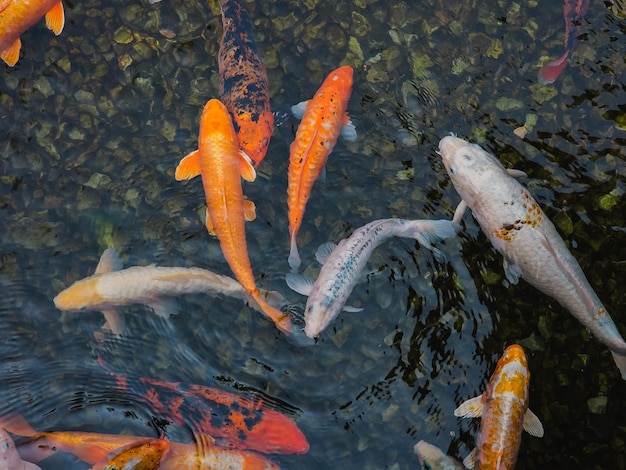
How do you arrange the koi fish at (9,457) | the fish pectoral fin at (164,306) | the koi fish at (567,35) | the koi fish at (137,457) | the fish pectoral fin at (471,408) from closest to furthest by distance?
the koi fish at (137,457) < the koi fish at (9,457) < the fish pectoral fin at (471,408) < the fish pectoral fin at (164,306) < the koi fish at (567,35)

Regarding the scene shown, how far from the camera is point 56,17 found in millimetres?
5457

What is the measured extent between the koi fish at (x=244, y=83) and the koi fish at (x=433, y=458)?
229 cm

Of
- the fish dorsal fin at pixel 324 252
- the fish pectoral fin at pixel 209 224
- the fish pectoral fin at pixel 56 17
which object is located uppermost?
the fish pectoral fin at pixel 56 17

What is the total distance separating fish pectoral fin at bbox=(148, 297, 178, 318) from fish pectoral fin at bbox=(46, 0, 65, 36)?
2364mm

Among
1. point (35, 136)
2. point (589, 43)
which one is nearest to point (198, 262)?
point (35, 136)

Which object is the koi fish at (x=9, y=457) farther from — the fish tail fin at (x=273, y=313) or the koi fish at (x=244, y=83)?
the koi fish at (x=244, y=83)

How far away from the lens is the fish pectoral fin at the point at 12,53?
5.42 metres

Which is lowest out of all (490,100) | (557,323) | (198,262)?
(557,323)

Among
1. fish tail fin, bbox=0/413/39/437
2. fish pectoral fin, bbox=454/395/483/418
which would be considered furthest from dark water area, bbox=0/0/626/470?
fish pectoral fin, bbox=454/395/483/418

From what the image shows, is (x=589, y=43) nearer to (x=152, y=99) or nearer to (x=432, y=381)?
(x=432, y=381)

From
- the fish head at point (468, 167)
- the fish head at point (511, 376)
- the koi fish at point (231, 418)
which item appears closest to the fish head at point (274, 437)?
the koi fish at point (231, 418)

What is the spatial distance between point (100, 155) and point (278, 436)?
2503mm

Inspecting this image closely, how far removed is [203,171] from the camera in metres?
4.89

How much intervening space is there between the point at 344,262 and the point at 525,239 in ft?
3.97
